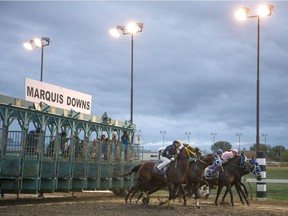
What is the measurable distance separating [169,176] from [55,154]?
155 inches

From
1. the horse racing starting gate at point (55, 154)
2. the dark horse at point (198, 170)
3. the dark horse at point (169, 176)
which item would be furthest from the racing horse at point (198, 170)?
the horse racing starting gate at point (55, 154)

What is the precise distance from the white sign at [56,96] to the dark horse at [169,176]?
4.62 metres

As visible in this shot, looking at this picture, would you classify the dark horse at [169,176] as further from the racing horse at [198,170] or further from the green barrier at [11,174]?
the green barrier at [11,174]

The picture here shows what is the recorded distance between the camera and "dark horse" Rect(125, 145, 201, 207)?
54.3 ft

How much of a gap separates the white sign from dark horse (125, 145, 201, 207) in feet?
15.1

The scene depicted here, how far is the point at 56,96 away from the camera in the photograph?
19.8 meters

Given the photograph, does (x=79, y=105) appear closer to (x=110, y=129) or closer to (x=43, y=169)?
(x=110, y=129)

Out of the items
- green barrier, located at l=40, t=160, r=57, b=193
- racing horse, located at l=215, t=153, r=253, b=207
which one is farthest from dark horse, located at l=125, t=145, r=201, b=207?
green barrier, located at l=40, t=160, r=57, b=193

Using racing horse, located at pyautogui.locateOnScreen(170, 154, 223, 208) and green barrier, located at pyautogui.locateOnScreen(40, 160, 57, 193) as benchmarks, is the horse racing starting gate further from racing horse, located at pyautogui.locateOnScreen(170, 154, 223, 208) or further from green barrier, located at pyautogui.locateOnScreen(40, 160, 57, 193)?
racing horse, located at pyautogui.locateOnScreen(170, 154, 223, 208)

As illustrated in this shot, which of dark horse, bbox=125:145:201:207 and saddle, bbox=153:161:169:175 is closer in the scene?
dark horse, bbox=125:145:201:207

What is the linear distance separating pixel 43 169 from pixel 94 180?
3.61m

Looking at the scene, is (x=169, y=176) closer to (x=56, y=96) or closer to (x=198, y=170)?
(x=198, y=170)

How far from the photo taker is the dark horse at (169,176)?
54.3ft

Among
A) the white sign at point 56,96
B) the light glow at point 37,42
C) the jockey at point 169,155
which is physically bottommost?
the jockey at point 169,155
